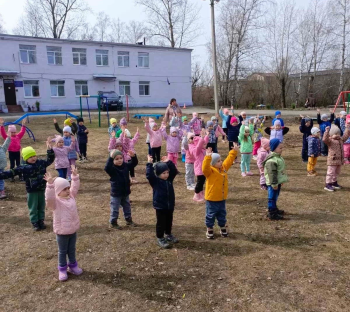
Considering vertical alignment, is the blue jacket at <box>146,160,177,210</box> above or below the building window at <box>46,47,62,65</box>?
below

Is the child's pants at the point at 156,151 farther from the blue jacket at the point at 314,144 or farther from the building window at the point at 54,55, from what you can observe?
the building window at the point at 54,55

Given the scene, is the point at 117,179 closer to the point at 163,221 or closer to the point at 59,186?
the point at 163,221

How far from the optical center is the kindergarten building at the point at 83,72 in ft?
104

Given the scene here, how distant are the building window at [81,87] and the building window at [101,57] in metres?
2.81

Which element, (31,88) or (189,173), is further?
(31,88)

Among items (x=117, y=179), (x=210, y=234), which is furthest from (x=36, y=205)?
(x=210, y=234)

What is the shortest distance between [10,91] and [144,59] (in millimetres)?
15524

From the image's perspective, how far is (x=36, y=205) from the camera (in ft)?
19.3

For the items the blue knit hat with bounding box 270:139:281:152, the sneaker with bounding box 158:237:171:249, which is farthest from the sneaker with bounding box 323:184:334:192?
the sneaker with bounding box 158:237:171:249

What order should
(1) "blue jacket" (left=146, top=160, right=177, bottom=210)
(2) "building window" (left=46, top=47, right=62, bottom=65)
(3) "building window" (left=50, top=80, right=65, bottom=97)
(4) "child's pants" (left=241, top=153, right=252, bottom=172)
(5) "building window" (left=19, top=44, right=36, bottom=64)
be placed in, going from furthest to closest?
(3) "building window" (left=50, top=80, right=65, bottom=97) → (2) "building window" (left=46, top=47, right=62, bottom=65) → (5) "building window" (left=19, top=44, right=36, bottom=64) → (4) "child's pants" (left=241, top=153, right=252, bottom=172) → (1) "blue jacket" (left=146, top=160, right=177, bottom=210)

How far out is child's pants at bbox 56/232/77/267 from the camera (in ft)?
13.9

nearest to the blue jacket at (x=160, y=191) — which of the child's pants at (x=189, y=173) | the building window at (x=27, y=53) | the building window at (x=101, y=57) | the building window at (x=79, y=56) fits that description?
the child's pants at (x=189, y=173)

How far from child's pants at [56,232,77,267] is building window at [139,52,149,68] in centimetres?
3594

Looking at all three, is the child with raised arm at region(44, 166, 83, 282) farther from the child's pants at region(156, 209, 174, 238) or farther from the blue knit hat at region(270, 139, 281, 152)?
the blue knit hat at region(270, 139, 281, 152)
